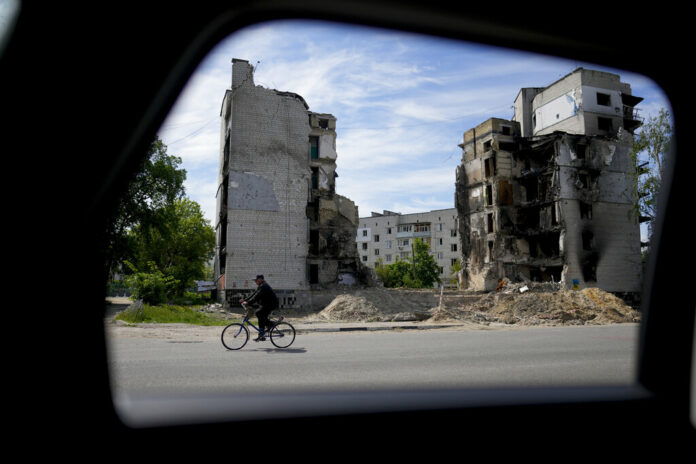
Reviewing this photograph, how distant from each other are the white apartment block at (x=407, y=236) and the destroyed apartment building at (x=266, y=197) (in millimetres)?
44863

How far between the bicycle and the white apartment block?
70135 mm

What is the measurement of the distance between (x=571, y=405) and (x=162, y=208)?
42367mm

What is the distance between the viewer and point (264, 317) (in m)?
12.4

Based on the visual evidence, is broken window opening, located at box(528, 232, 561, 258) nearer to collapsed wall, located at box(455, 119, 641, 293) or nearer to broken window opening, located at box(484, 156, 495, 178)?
collapsed wall, located at box(455, 119, 641, 293)

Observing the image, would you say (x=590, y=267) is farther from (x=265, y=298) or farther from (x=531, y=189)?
(x=265, y=298)

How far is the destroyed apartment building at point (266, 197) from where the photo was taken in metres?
36.9

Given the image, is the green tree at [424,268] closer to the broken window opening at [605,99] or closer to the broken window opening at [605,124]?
the broken window opening at [605,124]

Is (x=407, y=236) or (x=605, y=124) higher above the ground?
(x=605, y=124)

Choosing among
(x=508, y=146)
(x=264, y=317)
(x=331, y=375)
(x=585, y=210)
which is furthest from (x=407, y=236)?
(x=331, y=375)

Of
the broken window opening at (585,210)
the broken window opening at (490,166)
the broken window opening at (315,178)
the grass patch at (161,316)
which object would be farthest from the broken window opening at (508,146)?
the grass patch at (161,316)

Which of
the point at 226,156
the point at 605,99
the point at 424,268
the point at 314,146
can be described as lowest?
the point at 424,268

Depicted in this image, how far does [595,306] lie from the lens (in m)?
28.9

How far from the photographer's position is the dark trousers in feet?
40.5

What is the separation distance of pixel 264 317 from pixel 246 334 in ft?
1.96
